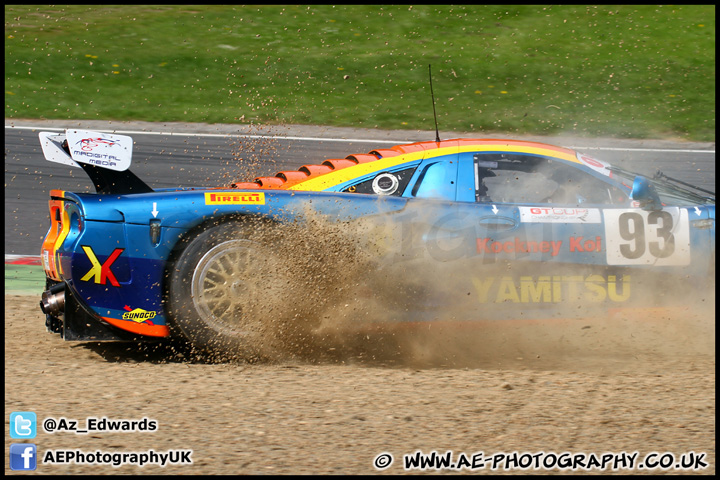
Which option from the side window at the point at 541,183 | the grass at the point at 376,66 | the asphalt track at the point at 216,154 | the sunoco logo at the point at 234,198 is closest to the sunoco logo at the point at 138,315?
the sunoco logo at the point at 234,198

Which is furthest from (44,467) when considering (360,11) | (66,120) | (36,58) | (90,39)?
(360,11)

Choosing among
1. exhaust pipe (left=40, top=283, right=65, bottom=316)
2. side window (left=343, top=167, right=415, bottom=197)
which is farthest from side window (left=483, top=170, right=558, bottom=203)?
exhaust pipe (left=40, top=283, right=65, bottom=316)

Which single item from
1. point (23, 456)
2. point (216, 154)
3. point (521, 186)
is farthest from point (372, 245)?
point (216, 154)

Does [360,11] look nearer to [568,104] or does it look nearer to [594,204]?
[568,104]

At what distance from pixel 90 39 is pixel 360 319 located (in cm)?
1276

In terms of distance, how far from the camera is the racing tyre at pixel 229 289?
495cm

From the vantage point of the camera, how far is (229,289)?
16.4ft

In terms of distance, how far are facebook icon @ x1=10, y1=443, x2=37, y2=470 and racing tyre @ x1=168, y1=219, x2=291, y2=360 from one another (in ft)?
5.27

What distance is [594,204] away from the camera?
5.41 metres

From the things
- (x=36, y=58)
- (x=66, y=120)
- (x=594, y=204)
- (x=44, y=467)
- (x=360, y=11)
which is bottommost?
(x=44, y=467)

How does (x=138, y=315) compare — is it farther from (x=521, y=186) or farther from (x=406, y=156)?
(x=521, y=186)

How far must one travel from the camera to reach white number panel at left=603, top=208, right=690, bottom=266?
17.4 ft

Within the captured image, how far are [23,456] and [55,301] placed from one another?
189cm

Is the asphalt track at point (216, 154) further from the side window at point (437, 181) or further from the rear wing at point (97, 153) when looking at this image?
the side window at point (437, 181)
